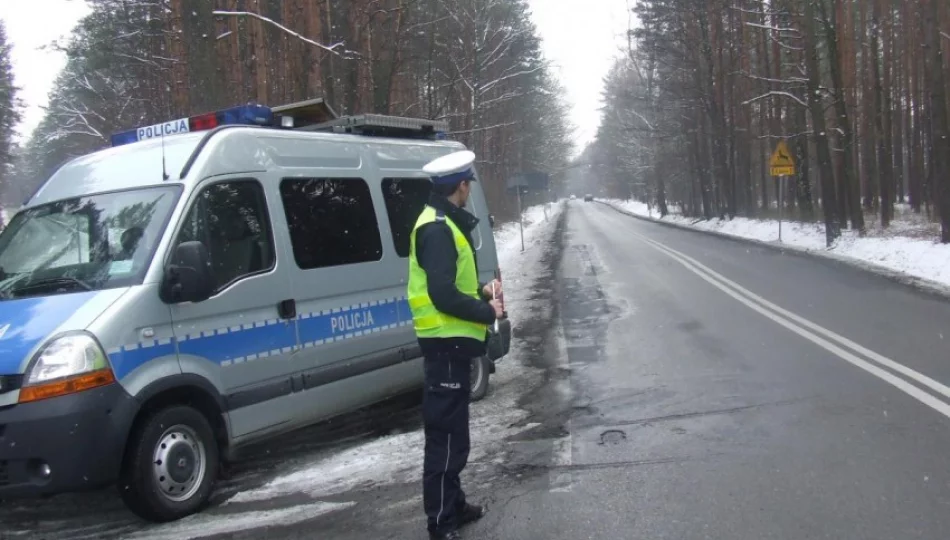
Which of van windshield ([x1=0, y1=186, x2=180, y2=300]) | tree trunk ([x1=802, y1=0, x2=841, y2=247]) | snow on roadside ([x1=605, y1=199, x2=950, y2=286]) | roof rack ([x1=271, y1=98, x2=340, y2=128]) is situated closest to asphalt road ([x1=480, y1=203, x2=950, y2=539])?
van windshield ([x1=0, y1=186, x2=180, y2=300])

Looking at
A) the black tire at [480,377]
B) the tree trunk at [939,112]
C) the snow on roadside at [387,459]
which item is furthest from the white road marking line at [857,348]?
the tree trunk at [939,112]

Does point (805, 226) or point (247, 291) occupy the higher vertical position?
point (247, 291)

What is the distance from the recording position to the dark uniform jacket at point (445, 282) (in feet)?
13.0

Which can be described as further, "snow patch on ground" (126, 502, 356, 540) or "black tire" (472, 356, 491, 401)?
"black tire" (472, 356, 491, 401)

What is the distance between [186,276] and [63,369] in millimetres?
818

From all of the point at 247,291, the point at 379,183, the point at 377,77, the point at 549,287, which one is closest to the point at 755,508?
the point at 247,291

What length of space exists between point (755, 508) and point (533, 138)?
53610 millimetres

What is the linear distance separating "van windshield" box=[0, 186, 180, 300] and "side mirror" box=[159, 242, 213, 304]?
0.55 feet

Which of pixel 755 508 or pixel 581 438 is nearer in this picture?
pixel 755 508

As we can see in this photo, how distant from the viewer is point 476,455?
564cm

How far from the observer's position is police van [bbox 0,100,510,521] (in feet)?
13.8

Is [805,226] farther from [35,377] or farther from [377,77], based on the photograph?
[35,377]

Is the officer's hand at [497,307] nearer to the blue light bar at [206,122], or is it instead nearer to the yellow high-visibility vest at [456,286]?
the yellow high-visibility vest at [456,286]

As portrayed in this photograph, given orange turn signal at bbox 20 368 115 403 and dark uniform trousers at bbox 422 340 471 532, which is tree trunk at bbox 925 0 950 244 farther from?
orange turn signal at bbox 20 368 115 403
